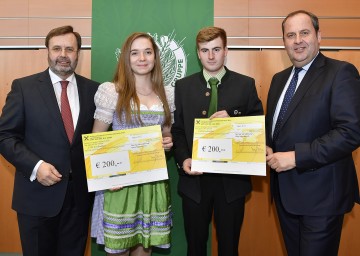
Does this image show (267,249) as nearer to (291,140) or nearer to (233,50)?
(291,140)

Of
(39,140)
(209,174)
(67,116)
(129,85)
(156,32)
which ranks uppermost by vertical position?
(156,32)

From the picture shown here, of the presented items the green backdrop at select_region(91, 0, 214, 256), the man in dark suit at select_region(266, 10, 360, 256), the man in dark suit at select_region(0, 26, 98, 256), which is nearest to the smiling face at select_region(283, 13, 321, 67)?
the man in dark suit at select_region(266, 10, 360, 256)

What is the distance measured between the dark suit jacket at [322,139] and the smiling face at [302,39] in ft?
0.28

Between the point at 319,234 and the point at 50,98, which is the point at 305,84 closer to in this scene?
the point at 319,234

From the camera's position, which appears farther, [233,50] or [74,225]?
[233,50]

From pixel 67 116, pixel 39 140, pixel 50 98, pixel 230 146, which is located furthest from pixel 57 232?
pixel 230 146

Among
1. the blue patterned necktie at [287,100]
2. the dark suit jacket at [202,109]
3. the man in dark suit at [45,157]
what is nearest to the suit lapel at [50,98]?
the man in dark suit at [45,157]

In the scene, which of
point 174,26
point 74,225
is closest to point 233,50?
point 174,26

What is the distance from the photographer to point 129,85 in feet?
7.50

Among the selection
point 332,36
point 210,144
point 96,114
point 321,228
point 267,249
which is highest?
point 332,36

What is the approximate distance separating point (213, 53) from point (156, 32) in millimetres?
942

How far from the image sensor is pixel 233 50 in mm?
3178

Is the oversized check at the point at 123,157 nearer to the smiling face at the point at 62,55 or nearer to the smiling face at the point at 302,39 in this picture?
the smiling face at the point at 62,55

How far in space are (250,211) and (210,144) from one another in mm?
1315
